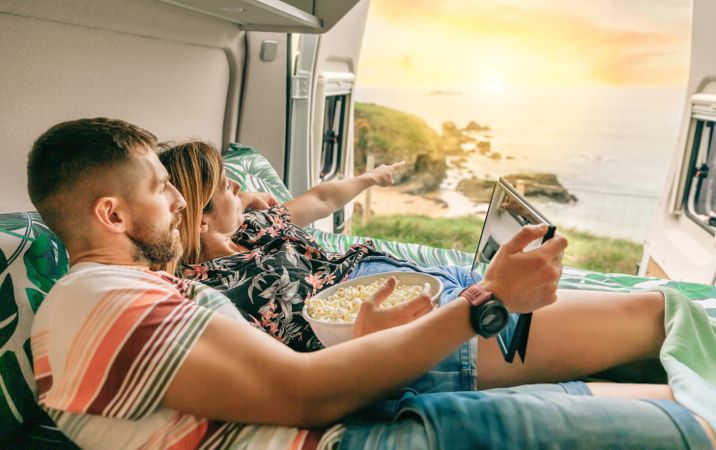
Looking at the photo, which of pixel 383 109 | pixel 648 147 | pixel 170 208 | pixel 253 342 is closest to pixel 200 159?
pixel 170 208

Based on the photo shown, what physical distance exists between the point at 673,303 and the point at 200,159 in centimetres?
132

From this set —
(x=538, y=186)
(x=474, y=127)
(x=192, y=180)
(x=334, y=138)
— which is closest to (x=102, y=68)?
(x=192, y=180)

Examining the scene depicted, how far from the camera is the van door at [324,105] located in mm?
2820

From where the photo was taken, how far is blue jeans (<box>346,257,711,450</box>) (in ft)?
2.46

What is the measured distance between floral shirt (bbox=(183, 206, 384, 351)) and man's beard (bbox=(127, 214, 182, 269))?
0.90 ft

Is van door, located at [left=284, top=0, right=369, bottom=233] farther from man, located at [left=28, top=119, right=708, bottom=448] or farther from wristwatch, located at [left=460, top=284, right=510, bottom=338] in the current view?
wristwatch, located at [left=460, top=284, right=510, bottom=338]

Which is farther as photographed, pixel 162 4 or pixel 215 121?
pixel 215 121

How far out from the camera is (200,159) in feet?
4.76

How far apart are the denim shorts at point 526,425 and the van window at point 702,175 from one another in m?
2.83

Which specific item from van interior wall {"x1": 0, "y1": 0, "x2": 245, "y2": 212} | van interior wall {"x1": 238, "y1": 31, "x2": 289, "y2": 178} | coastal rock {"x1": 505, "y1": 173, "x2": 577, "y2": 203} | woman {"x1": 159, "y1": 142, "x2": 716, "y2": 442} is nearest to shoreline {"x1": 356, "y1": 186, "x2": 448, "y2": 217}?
coastal rock {"x1": 505, "y1": 173, "x2": 577, "y2": 203}

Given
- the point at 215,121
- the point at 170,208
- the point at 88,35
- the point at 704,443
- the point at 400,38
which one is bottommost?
the point at 704,443

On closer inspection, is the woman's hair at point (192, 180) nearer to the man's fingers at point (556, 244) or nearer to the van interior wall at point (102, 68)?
the van interior wall at point (102, 68)

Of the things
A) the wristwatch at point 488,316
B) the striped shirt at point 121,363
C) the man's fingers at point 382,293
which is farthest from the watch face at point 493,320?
the striped shirt at point 121,363

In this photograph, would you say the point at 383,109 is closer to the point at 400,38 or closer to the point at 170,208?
the point at 400,38
